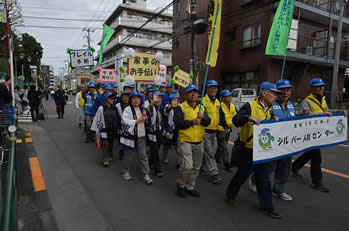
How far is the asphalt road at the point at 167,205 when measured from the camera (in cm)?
269

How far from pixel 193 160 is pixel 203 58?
16.4m

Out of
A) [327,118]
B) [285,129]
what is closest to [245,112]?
[285,129]

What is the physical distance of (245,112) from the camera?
2773mm

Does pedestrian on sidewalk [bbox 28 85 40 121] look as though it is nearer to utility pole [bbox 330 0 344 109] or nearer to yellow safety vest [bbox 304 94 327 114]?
yellow safety vest [bbox 304 94 327 114]

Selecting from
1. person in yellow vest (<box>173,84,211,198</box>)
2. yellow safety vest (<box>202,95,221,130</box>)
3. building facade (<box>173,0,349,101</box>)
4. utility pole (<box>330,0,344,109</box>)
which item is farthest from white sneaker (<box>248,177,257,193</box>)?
utility pole (<box>330,0,344,109</box>)

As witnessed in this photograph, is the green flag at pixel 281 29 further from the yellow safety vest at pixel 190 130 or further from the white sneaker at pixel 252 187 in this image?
the white sneaker at pixel 252 187

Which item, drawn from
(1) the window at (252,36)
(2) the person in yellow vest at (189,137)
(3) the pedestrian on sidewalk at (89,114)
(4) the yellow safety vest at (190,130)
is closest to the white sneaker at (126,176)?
(2) the person in yellow vest at (189,137)

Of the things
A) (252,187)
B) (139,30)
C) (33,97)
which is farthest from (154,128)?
(139,30)

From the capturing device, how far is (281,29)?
4855mm

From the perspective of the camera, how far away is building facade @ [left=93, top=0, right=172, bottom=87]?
34.1 meters

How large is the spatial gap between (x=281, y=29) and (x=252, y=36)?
12250 millimetres

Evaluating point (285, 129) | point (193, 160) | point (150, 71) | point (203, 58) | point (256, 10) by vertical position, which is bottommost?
point (193, 160)

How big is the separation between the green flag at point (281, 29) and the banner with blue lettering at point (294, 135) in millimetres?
1947

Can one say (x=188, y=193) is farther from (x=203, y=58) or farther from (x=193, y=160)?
(x=203, y=58)
